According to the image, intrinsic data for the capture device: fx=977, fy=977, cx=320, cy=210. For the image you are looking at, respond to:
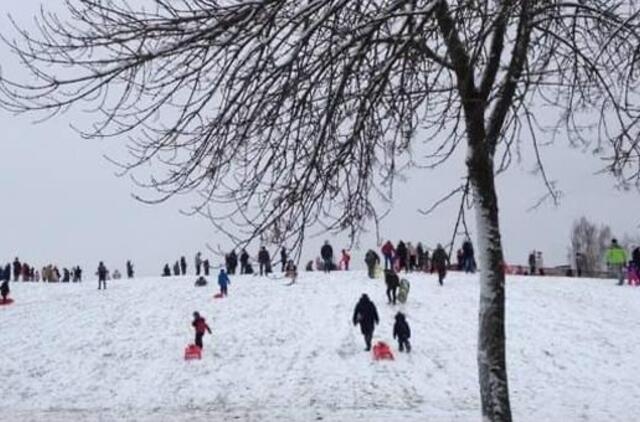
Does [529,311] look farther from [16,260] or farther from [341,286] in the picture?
[16,260]

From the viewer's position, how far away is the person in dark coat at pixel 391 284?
3375 cm

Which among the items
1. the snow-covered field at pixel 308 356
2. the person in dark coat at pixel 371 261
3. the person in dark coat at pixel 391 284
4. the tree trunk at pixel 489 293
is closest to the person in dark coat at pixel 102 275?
the snow-covered field at pixel 308 356

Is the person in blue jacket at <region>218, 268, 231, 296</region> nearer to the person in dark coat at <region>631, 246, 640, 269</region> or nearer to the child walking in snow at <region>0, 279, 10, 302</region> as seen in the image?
the child walking in snow at <region>0, 279, 10, 302</region>

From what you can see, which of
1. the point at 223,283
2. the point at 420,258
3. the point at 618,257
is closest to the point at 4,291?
the point at 223,283

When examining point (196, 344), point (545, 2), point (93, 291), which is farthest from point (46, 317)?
point (545, 2)

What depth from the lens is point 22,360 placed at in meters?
30.5

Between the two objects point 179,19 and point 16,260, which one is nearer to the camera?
point 179,19

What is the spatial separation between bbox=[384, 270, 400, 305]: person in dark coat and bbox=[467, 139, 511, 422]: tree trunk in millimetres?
22099

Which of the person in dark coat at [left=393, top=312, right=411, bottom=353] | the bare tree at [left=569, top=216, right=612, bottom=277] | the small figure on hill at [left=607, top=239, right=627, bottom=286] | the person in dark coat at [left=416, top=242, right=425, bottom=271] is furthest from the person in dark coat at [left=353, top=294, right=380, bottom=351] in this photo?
the bare tree at [left=569, top=216, right=612, bottom=277]

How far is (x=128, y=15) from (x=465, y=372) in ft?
54.8

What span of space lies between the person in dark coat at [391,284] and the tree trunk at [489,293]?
22.1 m

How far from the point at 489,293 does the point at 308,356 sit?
16497 millimetres

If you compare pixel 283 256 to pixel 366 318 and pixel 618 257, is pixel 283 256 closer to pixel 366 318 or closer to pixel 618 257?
pixel 366 318

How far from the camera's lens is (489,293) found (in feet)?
37.7
